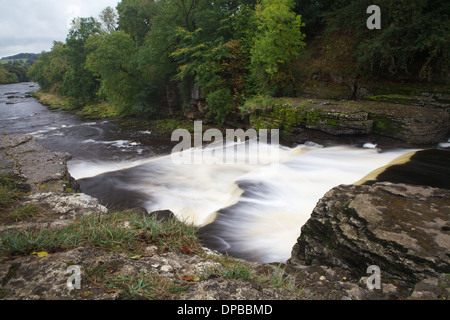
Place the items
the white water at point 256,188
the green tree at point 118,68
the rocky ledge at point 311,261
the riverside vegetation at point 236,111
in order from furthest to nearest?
1. the green tree at point 118,68
2. the white water at point 256,188
3. the riverside vegetation at point 236,111
4. the rocky ledge at point 311,261

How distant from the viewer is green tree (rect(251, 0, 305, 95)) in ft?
44.2

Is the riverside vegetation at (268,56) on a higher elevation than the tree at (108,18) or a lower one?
lower

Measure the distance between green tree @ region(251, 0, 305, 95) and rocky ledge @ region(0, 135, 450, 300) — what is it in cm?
1190

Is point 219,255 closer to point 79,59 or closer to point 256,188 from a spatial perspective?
point 256,188

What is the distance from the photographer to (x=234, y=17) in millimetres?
17984

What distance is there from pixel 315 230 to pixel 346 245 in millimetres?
608

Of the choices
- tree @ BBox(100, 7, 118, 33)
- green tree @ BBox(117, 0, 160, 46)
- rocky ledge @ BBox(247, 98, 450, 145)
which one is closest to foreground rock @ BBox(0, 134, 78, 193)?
rocky ledge @ BBox(247, 98, 450, 145)

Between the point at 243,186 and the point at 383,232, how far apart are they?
492cm

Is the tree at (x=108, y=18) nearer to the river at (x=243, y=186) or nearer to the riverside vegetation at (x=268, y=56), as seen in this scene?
the riverside vegetation at (x=268, y=56)

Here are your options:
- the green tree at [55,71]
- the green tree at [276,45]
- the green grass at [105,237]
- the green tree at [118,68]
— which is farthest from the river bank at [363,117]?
the green tree at [55,71]

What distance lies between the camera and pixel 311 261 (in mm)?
3439

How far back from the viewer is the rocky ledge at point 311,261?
6.43 feet

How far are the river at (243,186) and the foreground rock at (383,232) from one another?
1.17 m
